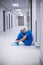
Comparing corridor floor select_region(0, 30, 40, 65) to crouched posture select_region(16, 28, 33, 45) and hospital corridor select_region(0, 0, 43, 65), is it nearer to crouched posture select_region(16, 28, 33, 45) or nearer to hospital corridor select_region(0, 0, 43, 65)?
hospital corridor select_region(0, 0, 43, 65)

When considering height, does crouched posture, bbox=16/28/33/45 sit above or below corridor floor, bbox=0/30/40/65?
above

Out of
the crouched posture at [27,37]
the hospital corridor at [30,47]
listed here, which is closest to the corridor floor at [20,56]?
the hospital corridor at [30,47]

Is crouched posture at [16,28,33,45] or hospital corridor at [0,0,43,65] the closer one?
hospital corridor at [0,0,43,65]

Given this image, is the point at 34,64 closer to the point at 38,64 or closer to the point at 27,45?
the point at 38,64

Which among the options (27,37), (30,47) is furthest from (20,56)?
(27,37)

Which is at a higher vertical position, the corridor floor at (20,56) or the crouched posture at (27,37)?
the crouched posture at (27,37)

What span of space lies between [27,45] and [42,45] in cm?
265

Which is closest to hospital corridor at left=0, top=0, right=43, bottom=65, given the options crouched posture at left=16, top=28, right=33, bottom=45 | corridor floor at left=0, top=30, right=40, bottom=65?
corridor floor at left=0, top=30, right=40, bottom=65

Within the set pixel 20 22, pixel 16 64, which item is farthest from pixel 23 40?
pixel 20 22

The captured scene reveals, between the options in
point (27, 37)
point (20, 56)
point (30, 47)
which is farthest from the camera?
point (27, 37)

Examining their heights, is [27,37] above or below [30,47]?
above

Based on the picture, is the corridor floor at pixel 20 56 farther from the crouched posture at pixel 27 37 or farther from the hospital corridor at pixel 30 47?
the crouched posture at pixel 27 37

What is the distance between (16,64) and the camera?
304 cm

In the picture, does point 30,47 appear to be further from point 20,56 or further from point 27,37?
point 20,56
